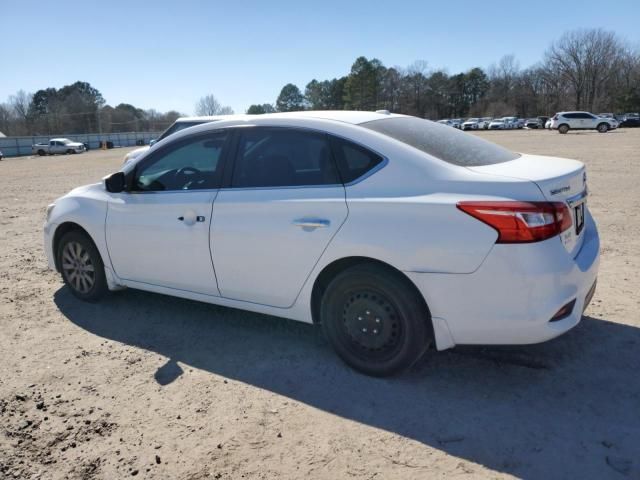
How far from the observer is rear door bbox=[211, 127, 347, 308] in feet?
11.1

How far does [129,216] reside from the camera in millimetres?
4355

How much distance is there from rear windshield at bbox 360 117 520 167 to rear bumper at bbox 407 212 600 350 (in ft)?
2.42

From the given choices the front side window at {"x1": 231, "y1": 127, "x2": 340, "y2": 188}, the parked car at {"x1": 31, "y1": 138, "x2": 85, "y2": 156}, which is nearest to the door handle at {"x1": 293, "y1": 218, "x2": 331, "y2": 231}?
the front side window at {"x1": 231, "y1": 127, "x2": 340, "y2": 188}

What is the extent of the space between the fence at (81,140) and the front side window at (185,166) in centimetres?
6021

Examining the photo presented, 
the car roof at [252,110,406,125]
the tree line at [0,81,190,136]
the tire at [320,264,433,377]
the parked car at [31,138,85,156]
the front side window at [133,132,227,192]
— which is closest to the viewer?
the tire at [320,264,433,377]

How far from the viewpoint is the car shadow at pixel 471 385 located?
2623 millimetres

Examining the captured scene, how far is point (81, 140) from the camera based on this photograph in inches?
→ 2586

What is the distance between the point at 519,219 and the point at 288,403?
1748 mm

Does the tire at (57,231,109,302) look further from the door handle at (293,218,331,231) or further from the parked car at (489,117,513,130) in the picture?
the parked car at (489,117,513,130)

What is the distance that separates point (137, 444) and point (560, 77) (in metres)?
108

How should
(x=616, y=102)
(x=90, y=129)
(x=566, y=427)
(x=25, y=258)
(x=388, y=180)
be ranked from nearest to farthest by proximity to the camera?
(x=566, y=427)
(x=388, y=180)
(x=25, y=258)
(x=616, y=102)
(x=90, y=129)

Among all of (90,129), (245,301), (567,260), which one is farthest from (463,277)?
(90,129)

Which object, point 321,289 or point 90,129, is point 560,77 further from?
point 321,289

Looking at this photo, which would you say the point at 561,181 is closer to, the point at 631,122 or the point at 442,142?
the point at 442,142
